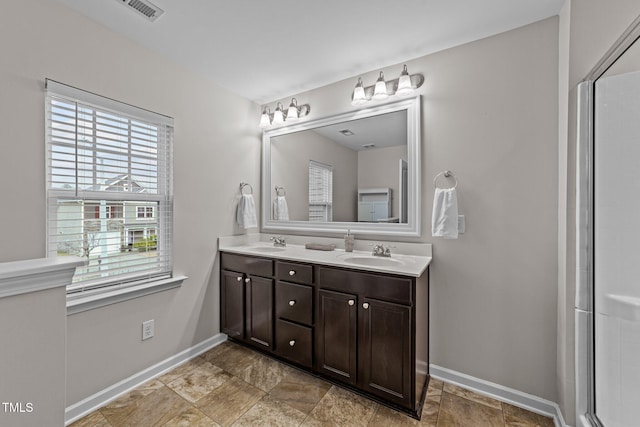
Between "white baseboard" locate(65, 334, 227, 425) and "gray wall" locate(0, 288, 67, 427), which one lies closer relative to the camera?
"gray wall" locate(0, 288, 67, 427)

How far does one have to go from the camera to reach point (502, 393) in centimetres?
174

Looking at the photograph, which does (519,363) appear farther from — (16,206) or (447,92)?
(16,206)

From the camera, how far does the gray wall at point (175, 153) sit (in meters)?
1.38

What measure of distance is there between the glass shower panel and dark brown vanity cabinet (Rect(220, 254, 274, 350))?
189cm

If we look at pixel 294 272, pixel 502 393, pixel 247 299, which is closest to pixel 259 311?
pixel 247 299

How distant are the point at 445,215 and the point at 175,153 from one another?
2.03m

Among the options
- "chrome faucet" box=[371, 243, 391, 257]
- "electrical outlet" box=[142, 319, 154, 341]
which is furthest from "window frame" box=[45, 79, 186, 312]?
"chrome faucet" box=[371, 243, 391, 257]

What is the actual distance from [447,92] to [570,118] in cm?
74

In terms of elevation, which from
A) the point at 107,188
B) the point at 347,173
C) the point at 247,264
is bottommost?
the point at 247,264

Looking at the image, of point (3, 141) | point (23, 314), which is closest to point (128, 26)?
point (3, 141)

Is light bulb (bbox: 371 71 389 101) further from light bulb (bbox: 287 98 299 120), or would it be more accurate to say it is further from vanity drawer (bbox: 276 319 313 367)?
vanity drawer (bbox: 276 319 313 367)

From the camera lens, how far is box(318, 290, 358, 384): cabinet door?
175 cm

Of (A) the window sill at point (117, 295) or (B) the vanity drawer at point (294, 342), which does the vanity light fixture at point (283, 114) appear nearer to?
(A) the window sill at point (117, 295)

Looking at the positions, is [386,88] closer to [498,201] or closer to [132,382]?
[498,201]
